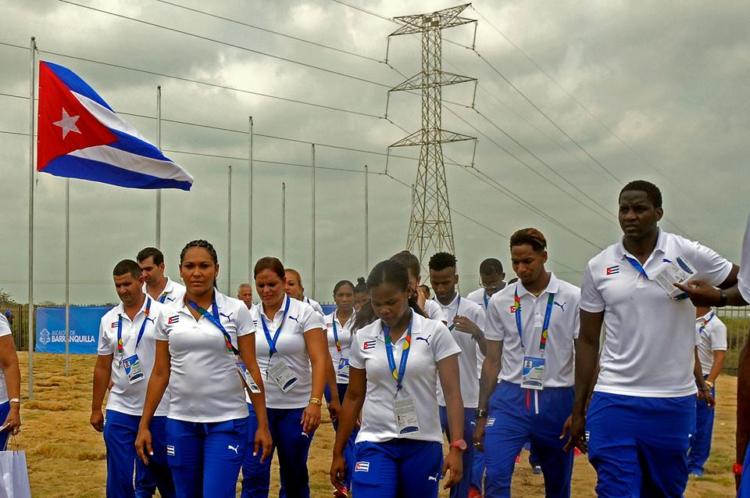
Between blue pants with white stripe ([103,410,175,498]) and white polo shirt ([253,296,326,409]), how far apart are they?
100cm

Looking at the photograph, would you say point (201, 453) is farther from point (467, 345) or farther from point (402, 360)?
point (467, 345)

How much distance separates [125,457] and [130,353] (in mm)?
845

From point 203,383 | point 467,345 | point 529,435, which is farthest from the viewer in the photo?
point 467,345

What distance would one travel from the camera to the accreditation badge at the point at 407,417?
5.86 meters

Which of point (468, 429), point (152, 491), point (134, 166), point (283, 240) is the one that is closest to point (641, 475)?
point (468, 429)

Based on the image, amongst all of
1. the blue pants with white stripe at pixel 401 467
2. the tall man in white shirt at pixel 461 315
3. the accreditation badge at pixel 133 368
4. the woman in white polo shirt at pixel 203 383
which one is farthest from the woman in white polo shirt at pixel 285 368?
the blue pants with white stripe at pixel 401 467

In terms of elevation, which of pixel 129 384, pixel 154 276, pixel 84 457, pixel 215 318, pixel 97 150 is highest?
pixel 97 150

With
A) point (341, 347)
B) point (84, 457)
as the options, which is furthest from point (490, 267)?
point (84, 457)

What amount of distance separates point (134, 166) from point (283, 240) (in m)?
26.9

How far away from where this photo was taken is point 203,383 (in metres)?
6.64

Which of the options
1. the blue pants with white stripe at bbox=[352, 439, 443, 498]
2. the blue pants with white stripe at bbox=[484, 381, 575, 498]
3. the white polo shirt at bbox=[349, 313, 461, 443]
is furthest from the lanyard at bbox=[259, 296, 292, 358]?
the blue pants with white stripe at bbox=[352, 439, 443, 498]

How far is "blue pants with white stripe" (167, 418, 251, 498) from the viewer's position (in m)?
6.58

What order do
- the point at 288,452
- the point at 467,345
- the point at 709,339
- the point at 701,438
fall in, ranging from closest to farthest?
the point at 288,452
the point at 467,345
the point at 701,438
the point at 709,339

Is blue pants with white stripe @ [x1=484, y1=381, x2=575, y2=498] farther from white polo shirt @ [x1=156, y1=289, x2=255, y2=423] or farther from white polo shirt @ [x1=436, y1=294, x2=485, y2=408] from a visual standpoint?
white polo shirt @ [x1=156, y1=289, x2=255, y2=423]
